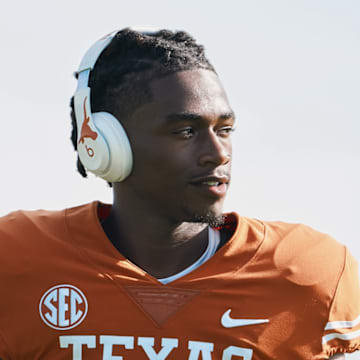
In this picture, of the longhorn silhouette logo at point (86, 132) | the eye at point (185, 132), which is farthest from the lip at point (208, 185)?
the longhorn silhouette logo at point (86, 132)

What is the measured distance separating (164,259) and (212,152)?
0.57 meters

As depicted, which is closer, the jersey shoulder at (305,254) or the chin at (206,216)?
the chin at (206,216)

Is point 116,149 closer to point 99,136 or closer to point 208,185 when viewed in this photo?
point 99,136

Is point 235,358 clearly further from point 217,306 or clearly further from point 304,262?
point 304,262

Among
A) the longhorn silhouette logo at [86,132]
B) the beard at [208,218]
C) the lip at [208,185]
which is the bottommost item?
the beard at [208,218]

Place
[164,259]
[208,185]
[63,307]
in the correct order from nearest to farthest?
[208,185]
[63,307]
[164,259]

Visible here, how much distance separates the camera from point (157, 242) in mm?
4211

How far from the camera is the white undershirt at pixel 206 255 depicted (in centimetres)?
416

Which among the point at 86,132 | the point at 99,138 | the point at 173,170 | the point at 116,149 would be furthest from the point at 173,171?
the point at 86,132

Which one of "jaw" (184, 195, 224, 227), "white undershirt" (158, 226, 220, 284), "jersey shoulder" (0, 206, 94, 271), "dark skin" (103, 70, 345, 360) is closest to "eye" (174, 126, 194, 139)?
"dark skin" (103, 70, 345, 360)

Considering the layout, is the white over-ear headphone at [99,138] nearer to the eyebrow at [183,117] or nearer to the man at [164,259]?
the man at [164,259]

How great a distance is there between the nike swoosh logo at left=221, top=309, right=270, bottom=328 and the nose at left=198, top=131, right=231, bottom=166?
65 centimetres

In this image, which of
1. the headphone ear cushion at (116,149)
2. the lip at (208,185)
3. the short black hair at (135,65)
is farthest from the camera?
the short black hair at (135,65)

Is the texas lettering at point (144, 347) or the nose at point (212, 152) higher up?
the nose at point (212, 152)
